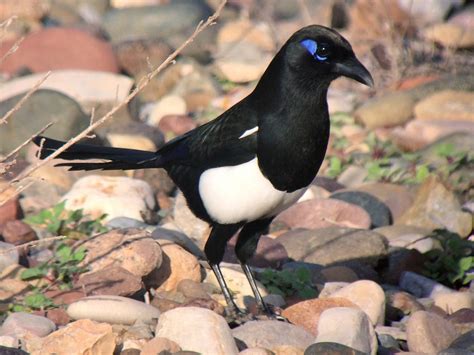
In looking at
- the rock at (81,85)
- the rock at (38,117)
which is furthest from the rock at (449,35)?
the rock at (38,117)

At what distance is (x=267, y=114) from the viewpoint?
427 centimetres

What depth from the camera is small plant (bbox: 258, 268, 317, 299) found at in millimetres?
4836

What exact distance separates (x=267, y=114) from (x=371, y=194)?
2.29m

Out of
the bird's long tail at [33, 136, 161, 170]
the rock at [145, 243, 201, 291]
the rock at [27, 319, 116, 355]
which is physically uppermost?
the bird's long tail at [33, 136, 161, 170]

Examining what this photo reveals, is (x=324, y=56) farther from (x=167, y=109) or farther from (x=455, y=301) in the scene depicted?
(x=167, y=109)

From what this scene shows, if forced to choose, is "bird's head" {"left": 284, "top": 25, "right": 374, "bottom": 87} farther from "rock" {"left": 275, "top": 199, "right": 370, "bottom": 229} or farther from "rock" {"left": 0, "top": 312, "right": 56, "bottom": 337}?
"rock" {"left": 275, "top": 199, "right": 370, "bottom": 229}

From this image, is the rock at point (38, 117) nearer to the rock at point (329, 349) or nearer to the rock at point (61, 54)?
the rock at point (61, 54)

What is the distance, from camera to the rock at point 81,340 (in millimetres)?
3707

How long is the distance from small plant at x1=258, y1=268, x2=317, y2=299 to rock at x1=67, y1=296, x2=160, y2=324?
2.75 ft

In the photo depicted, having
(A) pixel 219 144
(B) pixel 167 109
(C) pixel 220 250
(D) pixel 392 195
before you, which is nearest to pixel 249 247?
(C) pixel 220 250

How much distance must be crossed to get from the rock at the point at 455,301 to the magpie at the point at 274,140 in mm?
944

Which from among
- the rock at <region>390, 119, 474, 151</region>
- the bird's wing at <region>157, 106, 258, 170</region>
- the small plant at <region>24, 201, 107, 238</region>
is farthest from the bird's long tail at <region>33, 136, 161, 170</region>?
the rock at <region>390, 119, 474, 151</region>

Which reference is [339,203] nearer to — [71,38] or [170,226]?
[170,226]

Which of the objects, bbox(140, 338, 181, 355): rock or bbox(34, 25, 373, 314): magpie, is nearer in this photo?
bbox(140, 338, 181, 355): rock
